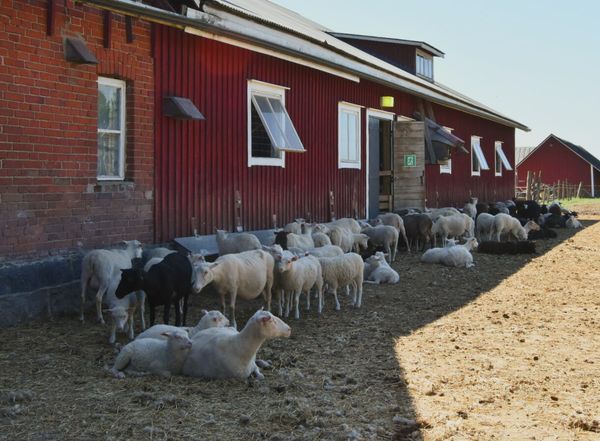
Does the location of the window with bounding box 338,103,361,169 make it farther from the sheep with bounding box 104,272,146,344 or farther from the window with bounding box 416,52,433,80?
the window with bounding box 416,52,433,80

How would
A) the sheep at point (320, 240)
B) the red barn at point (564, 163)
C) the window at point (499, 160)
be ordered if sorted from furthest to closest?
the red barn at point (564, 163)
the window at point (499, 160)
the sheep at point (320, 240)

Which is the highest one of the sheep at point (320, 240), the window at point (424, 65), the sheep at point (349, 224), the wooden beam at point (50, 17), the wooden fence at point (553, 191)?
the window at point (424, 65)

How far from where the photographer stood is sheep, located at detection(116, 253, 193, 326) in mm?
7812

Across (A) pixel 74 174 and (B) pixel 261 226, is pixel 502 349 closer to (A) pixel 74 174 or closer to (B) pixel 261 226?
(A) pixel 74 174

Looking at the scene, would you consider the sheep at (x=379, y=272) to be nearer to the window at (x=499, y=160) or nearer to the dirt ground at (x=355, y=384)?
the dirt ground at (x=355, y=384)

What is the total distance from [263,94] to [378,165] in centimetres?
630

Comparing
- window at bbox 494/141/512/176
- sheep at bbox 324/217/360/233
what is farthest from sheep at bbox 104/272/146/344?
window at bbox 494/141/512/176

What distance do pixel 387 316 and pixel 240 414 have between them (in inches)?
178

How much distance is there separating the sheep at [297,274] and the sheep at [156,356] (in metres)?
2.97

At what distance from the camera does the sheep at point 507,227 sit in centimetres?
1955

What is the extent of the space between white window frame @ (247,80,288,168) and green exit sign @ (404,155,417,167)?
21.9ft

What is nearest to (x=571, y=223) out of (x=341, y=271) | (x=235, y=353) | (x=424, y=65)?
(x=424, y=65)

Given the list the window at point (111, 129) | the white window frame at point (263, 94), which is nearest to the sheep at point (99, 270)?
the window at point (111, 129)

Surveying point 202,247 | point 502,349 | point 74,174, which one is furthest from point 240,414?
point 202,247
